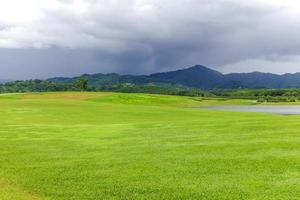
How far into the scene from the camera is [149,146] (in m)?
28.2

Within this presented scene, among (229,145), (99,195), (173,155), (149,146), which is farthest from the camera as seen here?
(149,146)

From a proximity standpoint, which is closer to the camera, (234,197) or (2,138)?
(234,197)

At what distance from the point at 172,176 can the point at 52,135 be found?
20.5 meters

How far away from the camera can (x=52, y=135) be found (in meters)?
37.5

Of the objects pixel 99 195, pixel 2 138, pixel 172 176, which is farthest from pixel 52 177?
pixel 2 138

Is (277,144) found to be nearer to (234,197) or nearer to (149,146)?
(149,146)

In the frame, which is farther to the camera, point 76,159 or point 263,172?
point 76,159

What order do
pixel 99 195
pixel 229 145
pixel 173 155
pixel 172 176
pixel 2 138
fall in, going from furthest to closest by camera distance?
pixel 2 138
pixel 229 145
pixel 173 155
pixel 172 176
pixel 99 195

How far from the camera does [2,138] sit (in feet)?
117

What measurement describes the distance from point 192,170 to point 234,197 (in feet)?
15.1

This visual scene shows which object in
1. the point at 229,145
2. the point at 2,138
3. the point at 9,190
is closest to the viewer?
the point at 9,190

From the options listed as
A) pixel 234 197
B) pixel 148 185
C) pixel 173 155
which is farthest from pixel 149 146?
pixel 234 197

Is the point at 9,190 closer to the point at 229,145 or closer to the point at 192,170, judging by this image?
the point at 192,170

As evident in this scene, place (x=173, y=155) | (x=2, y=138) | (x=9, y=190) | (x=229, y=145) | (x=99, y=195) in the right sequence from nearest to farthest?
(x=99, y=195) < (x=9, y=190) < (x=173, y=155) < (x=229, y=145) < (x=2, y=138)
